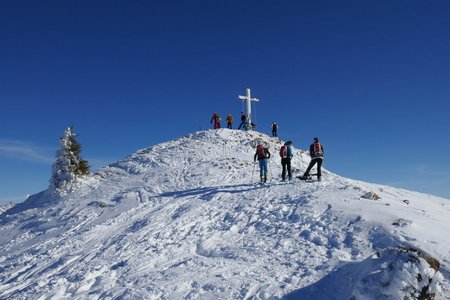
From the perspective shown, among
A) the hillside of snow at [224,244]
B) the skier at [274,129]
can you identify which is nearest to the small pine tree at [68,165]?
the hillside of snow at [224,244]

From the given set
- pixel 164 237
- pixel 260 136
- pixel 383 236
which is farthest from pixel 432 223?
pixel 260 136

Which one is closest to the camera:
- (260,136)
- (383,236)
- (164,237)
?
(383,236)

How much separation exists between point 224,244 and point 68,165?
58.2ft

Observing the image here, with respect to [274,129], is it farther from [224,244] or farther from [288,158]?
[224,244]

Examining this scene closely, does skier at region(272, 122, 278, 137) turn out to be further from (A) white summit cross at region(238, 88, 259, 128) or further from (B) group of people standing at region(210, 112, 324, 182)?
(B) group of people standing at region(210, 112, 324, 182)

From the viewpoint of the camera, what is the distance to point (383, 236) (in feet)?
35.7

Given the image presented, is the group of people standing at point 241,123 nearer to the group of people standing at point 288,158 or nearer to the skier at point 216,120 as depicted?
the skier at point 216,120

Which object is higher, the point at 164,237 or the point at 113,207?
the point at 113,207

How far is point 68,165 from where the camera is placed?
26.1 metres

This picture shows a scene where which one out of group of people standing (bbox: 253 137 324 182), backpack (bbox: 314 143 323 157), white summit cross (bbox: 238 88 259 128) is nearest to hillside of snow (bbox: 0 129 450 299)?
group of people standing (bbox: 253 137 324 182)

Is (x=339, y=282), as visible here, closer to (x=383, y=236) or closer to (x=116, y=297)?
(x=383, y=236)

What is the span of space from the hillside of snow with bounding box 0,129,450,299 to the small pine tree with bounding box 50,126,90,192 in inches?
110

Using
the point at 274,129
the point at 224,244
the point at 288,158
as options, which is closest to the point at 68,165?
the point at 288,158

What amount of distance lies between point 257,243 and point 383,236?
3984mm
